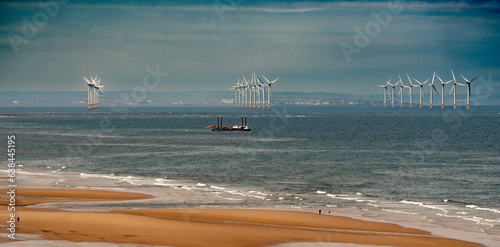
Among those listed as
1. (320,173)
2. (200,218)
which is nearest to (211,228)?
(200,218)

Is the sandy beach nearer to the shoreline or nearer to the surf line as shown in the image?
the shoreline

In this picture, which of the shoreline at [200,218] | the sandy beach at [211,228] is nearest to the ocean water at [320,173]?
the shoreline at [200,218]

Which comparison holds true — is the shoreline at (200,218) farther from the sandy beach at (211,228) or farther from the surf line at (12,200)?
the surf line at (12,200)

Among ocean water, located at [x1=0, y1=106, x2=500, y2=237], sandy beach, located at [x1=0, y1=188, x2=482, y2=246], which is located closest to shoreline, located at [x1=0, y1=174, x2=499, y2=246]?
sandy beach, located at [x1=0, y1=188, x2=482, y2=246]

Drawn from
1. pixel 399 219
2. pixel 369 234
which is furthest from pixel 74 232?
pixel 399 219

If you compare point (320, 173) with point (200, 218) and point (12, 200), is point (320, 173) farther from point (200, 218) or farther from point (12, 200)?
point (12, 200)

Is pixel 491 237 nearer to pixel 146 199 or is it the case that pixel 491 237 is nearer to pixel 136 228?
pixel 136 228

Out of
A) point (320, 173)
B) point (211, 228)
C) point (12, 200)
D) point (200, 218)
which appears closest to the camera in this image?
point (211, 228)
